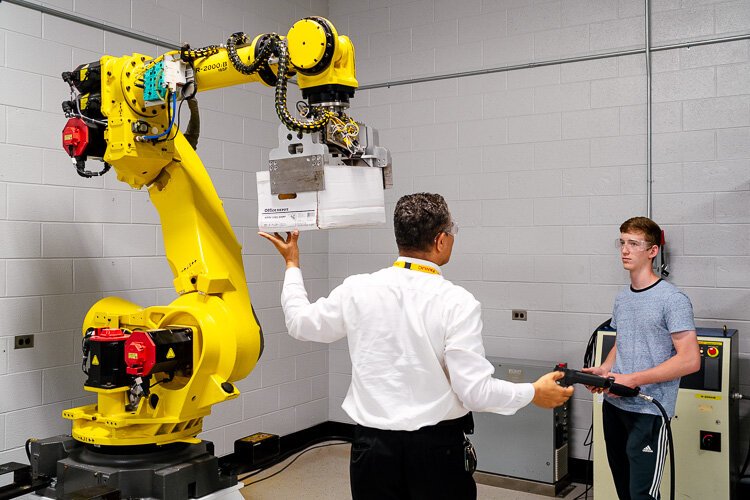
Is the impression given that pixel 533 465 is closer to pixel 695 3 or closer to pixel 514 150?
pixel 514 150

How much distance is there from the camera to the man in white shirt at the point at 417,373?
2314 mm

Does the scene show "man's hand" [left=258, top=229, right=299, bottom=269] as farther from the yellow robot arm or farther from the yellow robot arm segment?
the yellow robot arm segment

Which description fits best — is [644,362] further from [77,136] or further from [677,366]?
[77,136]

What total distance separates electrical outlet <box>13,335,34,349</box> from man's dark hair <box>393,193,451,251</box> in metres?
2.31

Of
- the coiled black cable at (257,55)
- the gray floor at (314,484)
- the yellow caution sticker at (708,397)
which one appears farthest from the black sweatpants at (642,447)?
the coiled black cable at (257,55)

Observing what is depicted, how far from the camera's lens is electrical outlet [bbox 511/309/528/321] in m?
5.07

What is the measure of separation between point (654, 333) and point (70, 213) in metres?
3.11

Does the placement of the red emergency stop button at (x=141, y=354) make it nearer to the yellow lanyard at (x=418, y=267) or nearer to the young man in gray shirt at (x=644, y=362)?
the yellow lanyard at (x=418, y=267)

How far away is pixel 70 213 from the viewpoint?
12.9ft

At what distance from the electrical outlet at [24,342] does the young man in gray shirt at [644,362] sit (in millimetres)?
2831

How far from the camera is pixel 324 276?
19.5ft

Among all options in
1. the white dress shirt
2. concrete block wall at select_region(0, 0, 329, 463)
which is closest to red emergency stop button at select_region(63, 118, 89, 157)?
concrete block wall at select_region(0, 0, 329, 463)

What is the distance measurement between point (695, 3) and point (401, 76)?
7.05 feet

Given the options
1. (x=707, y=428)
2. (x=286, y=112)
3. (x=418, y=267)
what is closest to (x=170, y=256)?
(x=286, y=112)
